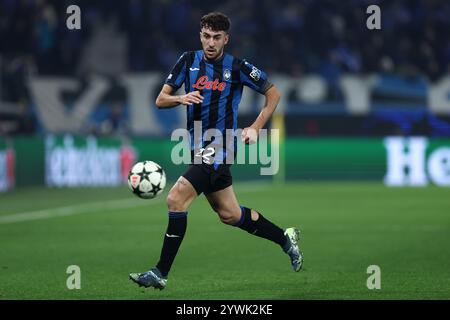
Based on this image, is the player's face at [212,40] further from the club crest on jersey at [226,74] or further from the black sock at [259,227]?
the black sock at [259,227]

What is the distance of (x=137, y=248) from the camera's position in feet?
36.9

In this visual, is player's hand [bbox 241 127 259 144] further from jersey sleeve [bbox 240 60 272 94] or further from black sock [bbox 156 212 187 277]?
black sock [bbox 156 212 187 277]

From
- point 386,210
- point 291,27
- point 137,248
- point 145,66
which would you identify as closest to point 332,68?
point 291,27

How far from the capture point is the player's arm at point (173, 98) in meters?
7.75

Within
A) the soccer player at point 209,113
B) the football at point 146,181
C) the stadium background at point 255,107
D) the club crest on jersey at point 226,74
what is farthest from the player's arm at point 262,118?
the stadium background at point 255,107

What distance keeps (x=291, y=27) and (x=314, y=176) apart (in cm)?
431

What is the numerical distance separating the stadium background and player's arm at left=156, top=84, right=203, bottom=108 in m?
6.62

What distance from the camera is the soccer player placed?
7.99 m

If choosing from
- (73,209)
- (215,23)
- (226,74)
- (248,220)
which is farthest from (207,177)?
(73,209)

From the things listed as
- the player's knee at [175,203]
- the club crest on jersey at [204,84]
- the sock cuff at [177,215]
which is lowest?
the sock cuff at [177,215]

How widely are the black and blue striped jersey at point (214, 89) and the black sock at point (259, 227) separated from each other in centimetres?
57

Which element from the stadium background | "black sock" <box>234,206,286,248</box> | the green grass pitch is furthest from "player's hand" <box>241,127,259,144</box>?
the stadium background

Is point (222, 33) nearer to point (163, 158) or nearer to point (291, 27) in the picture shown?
point (163, 158)

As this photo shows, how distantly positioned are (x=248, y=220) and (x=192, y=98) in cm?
132
